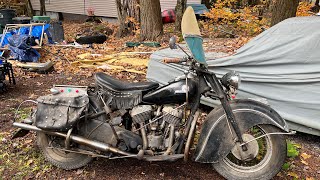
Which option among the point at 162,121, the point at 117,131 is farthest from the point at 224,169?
the point at 117,131

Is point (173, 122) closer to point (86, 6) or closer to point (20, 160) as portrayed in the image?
point (20, 160)

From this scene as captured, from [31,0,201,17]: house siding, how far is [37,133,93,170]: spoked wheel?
13714 millimetres

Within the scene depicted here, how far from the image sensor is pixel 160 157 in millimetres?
3250

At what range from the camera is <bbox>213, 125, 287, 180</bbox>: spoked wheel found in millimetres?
3184

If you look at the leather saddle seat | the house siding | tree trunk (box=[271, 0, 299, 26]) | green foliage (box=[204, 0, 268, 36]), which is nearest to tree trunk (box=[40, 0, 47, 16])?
the house siding

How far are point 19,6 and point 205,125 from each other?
22.2 meters

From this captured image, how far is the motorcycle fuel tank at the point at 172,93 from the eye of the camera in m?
3.21

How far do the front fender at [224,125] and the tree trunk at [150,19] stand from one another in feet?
25.2

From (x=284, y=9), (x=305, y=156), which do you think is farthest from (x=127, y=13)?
(x=305, y=156)

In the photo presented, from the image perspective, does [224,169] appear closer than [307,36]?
Yes

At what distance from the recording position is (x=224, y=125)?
3229mm

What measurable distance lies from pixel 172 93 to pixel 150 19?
7.70 m

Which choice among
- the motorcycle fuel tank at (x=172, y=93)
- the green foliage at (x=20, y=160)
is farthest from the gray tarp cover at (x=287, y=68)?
the green foliage at (x=20, y=160)

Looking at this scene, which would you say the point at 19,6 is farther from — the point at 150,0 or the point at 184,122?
the point at 184,122
